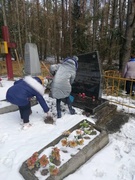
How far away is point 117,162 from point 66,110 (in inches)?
75.7

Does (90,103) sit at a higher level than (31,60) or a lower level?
lower

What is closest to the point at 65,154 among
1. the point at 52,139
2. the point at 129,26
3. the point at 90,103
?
the point at 52,139

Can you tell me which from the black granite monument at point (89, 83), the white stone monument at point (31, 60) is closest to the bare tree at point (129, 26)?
the black granite monument at point (89, 83)

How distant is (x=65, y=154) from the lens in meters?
2.64

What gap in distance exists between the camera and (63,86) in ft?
12.2

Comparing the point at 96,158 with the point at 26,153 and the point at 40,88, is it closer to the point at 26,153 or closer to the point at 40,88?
Answer: the point at 26,153

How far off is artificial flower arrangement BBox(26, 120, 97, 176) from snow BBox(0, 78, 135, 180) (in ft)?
0.88

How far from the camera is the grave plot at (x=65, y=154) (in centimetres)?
233

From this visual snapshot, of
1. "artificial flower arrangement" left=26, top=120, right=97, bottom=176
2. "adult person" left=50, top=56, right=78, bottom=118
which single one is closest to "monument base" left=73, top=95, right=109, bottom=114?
"adult person" left=50, top=56, right=78, bottom=118

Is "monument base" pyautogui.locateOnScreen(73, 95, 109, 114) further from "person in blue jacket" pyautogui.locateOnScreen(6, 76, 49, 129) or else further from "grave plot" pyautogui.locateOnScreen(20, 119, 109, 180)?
"person in blue jacket" pyautogui.locateOnScreen(6, 76, 49, 129)

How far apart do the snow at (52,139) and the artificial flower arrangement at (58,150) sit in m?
0.27

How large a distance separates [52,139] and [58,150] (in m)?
0.62

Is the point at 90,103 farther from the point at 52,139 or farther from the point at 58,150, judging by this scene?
the point at 58,150

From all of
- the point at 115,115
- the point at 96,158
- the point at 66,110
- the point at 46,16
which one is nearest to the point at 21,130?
the point at 66,110
